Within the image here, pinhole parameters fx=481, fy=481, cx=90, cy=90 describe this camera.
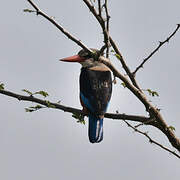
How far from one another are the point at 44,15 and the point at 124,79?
2.93 ft

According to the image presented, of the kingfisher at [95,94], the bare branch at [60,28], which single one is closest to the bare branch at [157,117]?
the bare branch at [60,28]

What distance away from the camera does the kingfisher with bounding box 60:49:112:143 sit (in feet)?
19.6

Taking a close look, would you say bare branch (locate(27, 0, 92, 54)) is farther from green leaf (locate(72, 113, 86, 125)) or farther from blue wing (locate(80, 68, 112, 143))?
blue wing (locate(80, 68, 112, 143))

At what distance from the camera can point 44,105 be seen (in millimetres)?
4777

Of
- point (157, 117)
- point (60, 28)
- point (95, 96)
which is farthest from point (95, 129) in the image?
point (60, 28)

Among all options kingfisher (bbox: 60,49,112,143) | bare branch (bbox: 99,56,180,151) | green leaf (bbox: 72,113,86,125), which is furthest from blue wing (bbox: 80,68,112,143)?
bare branch (bbox: 99,56,180,151)

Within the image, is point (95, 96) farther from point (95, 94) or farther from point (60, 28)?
point (60, 28)

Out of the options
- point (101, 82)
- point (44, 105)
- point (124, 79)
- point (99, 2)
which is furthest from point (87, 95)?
point (99, 2)

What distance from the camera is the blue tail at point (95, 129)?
19.6ft

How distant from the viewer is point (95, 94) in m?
6.14

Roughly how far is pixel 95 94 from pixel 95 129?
47cm

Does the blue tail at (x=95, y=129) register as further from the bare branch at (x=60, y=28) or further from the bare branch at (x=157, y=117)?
the bare branch at (x=60, y=28)

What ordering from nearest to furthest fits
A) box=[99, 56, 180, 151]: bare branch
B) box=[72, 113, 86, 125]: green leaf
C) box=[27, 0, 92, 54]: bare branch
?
box=[27, 0, 92, 54]: bare branch < box=[99, 56, 180, 151]: bare branch < box=[72, 113, 86, 125]: green leaf

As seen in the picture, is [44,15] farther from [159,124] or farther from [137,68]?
[159,124]
